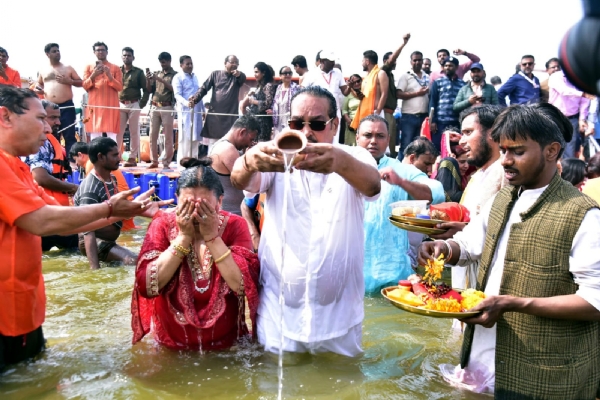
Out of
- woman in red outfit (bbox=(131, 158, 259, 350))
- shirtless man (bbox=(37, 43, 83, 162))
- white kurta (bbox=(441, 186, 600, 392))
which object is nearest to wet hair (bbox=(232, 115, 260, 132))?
woman in red outfit (bbox=(131, 158, 259, 350))

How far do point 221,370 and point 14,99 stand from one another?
2.32 meters

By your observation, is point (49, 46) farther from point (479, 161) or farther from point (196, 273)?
point (479, 161)

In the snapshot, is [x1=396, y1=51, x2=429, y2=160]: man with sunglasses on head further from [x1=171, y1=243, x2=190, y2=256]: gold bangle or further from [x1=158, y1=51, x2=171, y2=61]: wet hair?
[x1=171, y1=243, x2=190, y2=256]: gold bangle

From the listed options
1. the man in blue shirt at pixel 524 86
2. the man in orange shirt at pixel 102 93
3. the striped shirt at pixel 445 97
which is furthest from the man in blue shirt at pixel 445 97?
the man in orange shirt at pixel 102 93

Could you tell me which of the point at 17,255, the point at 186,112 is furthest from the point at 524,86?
the point at 17,255

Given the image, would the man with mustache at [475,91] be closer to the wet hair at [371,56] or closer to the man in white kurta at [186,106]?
the wet hair at [371,56]

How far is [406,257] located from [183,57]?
8.26 m

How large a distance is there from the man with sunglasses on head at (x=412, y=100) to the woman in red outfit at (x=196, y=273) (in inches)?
294

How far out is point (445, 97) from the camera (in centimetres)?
1039

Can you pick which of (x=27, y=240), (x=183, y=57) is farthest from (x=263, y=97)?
(x=27, y=240)

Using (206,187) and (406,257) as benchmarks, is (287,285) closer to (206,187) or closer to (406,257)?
(206,187)

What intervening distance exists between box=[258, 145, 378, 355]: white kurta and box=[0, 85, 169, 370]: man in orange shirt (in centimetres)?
111

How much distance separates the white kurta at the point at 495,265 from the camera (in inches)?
104

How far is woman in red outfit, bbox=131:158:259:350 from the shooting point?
12.2 feet
